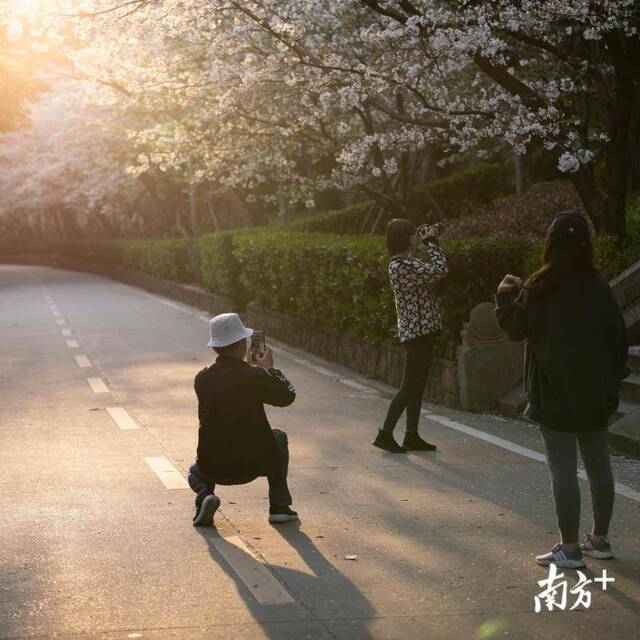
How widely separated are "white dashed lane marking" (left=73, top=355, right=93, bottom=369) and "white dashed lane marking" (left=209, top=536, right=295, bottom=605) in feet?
33.0

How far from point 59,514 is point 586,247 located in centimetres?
340

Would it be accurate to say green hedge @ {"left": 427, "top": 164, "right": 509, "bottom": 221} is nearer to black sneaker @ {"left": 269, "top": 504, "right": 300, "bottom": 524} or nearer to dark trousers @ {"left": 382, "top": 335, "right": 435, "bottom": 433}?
dark trousers @ {"left": 382, "top": 335, "right": 435, "bottom": 433}

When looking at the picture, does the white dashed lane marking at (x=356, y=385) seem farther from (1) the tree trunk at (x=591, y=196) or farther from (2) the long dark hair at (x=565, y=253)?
(2) the long dark hair at (x=565, y=253)

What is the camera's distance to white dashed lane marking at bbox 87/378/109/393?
14.3 metres

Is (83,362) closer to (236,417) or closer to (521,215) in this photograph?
(521,215)

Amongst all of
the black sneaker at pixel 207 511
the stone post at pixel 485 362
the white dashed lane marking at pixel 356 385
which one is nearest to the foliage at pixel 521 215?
the white dashed lane marking at pixel 356 385

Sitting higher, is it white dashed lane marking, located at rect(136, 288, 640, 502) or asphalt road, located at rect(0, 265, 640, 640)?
asphalt road, located at rect(0, 265, 640, 640)

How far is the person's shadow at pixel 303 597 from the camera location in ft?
17.7

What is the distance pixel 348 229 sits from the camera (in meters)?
30.3

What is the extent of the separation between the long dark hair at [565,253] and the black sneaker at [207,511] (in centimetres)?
216

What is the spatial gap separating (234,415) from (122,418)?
4.98 metres

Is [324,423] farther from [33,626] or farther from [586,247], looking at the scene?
[33,626]

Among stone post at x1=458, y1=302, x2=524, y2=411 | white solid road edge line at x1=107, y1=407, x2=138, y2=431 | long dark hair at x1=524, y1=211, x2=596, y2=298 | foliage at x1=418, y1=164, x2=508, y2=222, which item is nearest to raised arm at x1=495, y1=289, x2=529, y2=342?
long dark hair at x1=524, y1=211, x2=596, y2=298

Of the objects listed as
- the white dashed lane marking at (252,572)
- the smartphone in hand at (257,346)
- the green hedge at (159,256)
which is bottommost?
the green hedge at (159,256)
